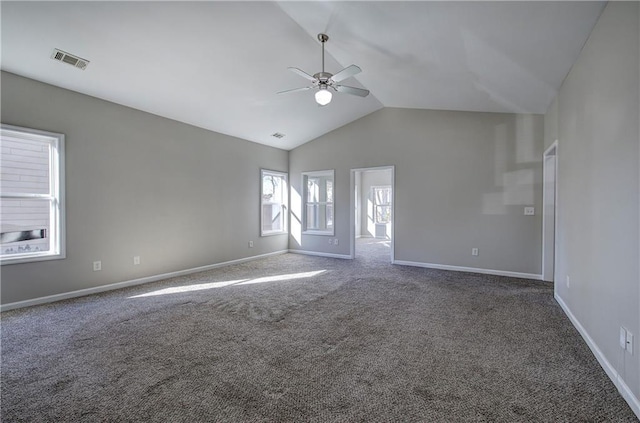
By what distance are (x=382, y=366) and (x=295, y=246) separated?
5340 mm

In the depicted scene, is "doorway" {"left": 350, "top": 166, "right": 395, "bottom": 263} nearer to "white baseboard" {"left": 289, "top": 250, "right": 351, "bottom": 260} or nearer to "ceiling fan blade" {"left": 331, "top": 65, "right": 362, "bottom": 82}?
"white baseboard" {"left": 289, "top": 250, "right": 351, "bottom": 260}

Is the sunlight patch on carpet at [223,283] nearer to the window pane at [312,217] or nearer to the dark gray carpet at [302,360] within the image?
the dark gray carpet at [302,360]

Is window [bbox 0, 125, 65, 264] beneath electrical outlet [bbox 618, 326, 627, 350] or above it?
above

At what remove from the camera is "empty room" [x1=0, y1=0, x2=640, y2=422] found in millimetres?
1921

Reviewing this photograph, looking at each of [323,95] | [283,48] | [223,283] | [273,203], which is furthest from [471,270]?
[283,48]

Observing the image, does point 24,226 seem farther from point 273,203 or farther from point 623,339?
point 623,339

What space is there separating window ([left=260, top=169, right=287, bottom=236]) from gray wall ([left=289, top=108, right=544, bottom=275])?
A: 1.57 m

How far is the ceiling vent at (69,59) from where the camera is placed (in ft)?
10.2

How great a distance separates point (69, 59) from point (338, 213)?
5.04 m

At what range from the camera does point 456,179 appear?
17.8ft

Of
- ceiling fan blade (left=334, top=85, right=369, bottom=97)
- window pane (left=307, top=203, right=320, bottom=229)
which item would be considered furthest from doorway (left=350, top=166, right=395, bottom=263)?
ceiling fan blade (left=334, top=85, right=369, bottom=97)

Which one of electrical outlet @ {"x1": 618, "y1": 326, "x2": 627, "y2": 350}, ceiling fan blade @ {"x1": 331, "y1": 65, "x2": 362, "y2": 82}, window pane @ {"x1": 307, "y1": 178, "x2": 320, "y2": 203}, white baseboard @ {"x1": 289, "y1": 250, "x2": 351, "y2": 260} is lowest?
white baseboard @ {"x1": 289, "y1": 250, "x2": 351, "y2": 260}

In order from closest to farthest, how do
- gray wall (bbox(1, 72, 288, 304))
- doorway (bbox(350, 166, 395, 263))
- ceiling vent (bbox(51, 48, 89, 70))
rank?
ceiling vent (bbox(51, 48, 89, 70))
gray wall (bbox(1, 72, 288, 304))
doorway (bbox(350, 166, 395, 263))

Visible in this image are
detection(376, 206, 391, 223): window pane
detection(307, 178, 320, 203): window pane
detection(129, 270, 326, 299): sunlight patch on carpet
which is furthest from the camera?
detection(376, 206, 391, 223): window pane
